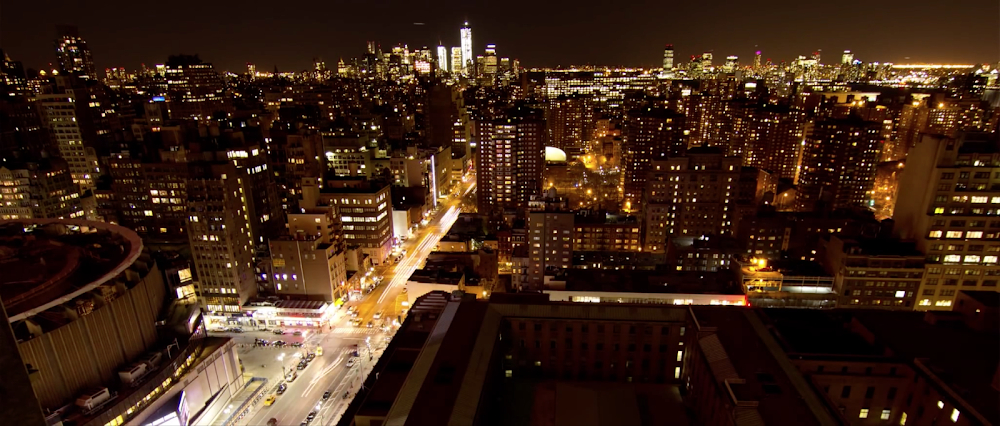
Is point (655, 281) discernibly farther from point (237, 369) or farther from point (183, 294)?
point (183, 294)

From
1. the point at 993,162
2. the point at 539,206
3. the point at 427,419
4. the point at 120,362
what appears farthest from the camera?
the point at 539,206

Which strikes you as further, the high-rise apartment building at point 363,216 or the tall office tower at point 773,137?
the tall office tower at point 773,137

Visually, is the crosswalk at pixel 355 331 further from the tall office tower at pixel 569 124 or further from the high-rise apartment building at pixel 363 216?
the tall office tower at pixel 569 124

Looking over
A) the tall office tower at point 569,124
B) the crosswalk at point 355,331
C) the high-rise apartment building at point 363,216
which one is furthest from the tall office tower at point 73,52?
the crosswalk at point 355,331

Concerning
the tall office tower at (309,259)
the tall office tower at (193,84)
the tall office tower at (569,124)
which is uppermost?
the tall office tower at (193,84)

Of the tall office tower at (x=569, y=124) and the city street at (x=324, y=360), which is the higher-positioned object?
the tall office tower at (x=569, y=124)

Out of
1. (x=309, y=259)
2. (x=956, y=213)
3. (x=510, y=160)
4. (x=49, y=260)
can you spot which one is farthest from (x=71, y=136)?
(x=956, y=213)

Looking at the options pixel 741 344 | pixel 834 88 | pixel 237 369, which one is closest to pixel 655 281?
pixel 741 344
